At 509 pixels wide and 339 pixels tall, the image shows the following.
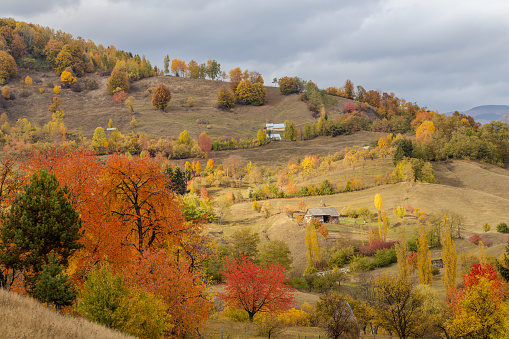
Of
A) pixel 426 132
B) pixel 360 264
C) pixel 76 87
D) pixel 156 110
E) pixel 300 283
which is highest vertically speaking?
pixel 76 87

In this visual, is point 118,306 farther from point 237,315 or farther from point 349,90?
point 349,90

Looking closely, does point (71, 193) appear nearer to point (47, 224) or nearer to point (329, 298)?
point (47, 224)

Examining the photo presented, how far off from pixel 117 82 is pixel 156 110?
29.4 metres

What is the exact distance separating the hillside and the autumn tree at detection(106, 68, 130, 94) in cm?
360

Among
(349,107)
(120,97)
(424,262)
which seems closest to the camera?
(424,262)

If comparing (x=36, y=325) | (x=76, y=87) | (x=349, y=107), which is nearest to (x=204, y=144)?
(x=349, y=107)

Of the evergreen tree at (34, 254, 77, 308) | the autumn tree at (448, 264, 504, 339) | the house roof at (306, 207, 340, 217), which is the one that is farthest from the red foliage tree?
the evergreen tree at (34, 254, 77, 308)

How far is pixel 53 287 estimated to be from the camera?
2041cm

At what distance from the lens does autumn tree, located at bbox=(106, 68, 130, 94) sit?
17562 centimetres

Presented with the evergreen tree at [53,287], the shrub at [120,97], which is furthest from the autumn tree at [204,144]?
the evergreen tree at [53,287]

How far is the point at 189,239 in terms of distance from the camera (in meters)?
26.8

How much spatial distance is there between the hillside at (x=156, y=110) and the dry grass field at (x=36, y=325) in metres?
126

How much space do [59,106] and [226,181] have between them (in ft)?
308

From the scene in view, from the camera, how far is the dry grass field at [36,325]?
42.9 ft
